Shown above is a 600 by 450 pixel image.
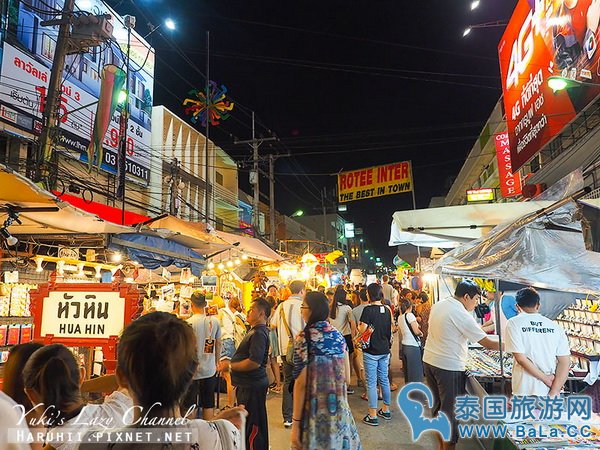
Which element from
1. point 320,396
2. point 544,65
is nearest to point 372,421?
point 320,396

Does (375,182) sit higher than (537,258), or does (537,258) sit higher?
(375,182)

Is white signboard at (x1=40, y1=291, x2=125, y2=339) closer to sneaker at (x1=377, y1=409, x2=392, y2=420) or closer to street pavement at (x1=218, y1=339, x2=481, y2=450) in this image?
street pavement at (x1=218, y1=339, x2=481, y2=450)

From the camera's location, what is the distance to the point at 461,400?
3934mm

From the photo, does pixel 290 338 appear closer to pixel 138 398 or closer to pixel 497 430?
pixel 497 430

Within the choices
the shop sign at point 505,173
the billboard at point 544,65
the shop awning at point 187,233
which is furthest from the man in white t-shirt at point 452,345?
the shop sign at point 505,173

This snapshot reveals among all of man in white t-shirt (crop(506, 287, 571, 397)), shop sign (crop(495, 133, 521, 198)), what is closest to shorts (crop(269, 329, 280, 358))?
man in white t-shirt (crop(506, 287, 571, 397))

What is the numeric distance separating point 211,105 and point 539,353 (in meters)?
18.8

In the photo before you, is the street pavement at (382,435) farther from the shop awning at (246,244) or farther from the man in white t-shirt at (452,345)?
the shop awning at (246,244)

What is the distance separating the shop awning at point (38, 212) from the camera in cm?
346

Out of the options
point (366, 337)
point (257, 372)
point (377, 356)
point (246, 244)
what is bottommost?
point (377, 356)

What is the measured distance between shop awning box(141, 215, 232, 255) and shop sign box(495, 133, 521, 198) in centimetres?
1058

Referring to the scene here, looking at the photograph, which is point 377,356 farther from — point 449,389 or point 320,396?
point 320,396

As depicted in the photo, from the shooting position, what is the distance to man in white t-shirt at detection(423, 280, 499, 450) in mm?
4668

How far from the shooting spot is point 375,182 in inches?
741
